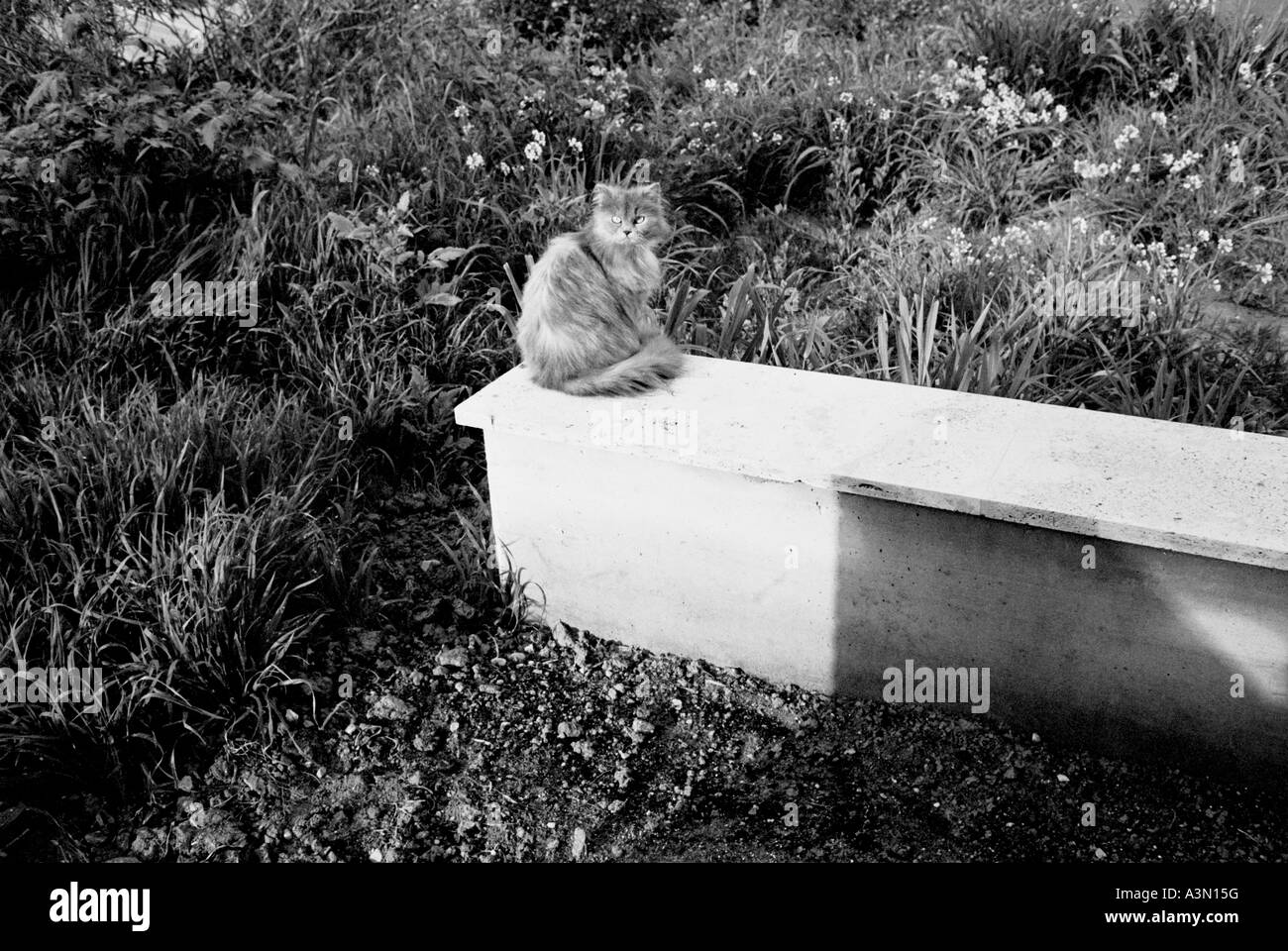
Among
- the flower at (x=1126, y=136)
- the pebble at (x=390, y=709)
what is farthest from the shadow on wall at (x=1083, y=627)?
the flower at (x=1126, y=136)

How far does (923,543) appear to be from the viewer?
2.79 meters

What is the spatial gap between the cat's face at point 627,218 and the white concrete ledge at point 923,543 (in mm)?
516

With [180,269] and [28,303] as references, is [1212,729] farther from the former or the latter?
[28,303]

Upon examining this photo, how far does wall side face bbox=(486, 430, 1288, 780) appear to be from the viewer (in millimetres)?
2619

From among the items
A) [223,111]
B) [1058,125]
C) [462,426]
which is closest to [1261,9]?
[1058,125]

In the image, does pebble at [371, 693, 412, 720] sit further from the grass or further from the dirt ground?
the grass

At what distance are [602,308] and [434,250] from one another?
57.4 inches

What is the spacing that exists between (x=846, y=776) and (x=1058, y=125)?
387cm

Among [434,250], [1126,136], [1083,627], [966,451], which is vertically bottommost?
[1083,627]

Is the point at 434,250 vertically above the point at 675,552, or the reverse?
the point at 434,250

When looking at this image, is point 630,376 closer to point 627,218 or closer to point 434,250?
point 627,218

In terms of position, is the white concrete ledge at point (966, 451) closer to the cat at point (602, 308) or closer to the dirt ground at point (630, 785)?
the cat at point (602, 308)

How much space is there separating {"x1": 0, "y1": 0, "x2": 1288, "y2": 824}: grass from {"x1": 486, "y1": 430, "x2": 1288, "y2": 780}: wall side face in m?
0.38

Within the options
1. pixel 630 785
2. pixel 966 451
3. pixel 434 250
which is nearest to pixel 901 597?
pixel 966 451
